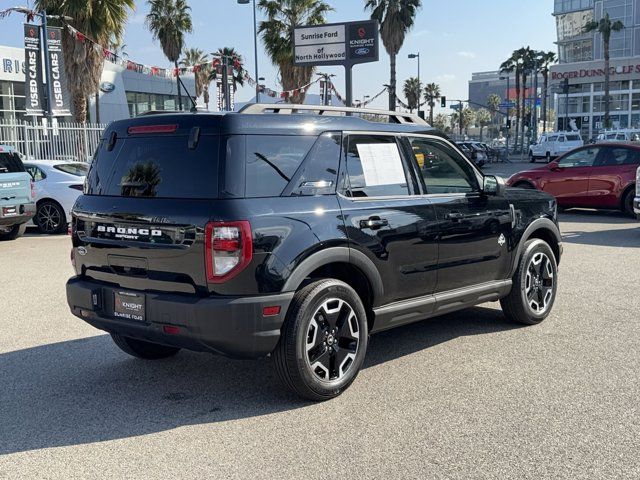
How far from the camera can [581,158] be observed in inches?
623

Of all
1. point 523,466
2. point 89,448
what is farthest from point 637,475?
point 89,448

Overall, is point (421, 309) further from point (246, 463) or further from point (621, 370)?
point (246, 463)

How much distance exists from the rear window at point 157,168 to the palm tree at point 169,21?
41129 mm

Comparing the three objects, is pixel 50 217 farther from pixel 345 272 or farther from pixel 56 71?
pixel 56 71

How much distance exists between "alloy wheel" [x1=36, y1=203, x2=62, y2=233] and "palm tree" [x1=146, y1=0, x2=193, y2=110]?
31.8 metres

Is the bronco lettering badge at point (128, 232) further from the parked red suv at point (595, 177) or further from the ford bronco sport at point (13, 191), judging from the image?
the parked red suv at point (595, 177)

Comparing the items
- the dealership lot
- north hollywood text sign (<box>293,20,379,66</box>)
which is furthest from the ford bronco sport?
north hollywood text sign (<box>293,20,379,66</box>)

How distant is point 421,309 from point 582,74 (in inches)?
3283

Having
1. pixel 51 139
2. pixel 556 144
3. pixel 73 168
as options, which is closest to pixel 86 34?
pixel 51 139

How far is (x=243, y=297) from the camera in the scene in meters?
4.20

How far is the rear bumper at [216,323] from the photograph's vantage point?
164 inches

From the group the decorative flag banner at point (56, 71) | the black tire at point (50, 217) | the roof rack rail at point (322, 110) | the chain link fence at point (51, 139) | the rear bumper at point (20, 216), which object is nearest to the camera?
the roof rack rail at point (322, 110)

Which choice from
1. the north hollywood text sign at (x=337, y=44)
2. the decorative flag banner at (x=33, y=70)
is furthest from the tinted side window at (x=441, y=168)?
the north hollywood text sign at (x=337, y=44)

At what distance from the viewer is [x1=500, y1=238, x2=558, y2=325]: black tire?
630cm
